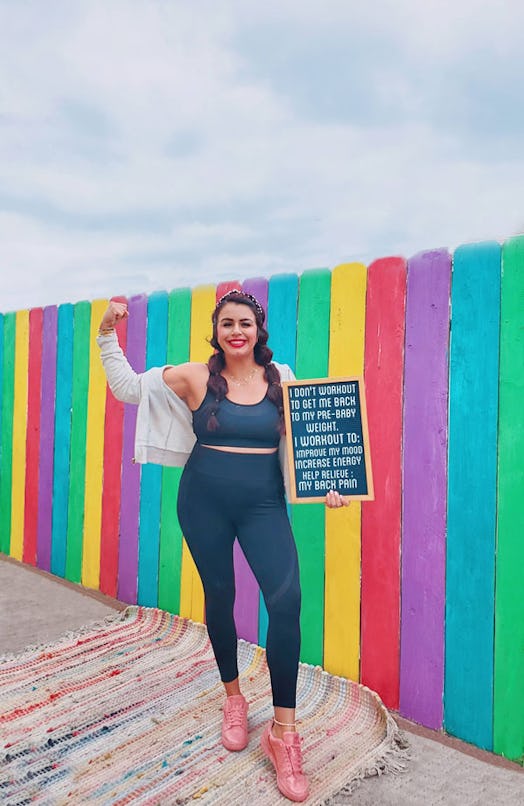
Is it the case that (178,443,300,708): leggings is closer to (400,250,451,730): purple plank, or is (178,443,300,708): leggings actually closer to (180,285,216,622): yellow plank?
(400,250,451,730): purple plank

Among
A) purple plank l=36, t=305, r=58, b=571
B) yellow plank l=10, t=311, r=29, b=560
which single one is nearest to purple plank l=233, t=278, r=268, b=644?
purple plank l=36, t=305, r=58, b=571

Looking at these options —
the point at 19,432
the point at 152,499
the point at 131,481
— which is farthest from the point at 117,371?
the point at 19,432

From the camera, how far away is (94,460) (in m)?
4.12

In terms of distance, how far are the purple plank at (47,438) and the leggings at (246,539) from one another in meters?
2.37

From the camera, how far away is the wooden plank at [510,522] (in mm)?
2332

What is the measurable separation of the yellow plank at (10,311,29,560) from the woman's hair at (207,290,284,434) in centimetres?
282

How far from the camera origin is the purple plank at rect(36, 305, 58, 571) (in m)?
4.48

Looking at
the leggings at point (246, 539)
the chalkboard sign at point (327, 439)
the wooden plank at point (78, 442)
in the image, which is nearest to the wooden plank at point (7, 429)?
the wooden plank at point (78, 442)

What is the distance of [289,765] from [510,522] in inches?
44.6

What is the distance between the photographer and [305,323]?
9.83 ft

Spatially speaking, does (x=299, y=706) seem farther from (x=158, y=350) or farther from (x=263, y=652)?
(x=158, y=350)

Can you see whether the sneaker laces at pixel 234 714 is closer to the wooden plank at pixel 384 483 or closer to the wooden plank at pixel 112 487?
the wooden plank at pixel 384 483

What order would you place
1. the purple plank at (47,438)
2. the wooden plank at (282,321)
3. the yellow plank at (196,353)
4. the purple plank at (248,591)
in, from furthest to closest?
the purple plank at (47,438) → the yellow plank at (196,353) → the purple plank at (248,591) → the wooden plank at (282,321)

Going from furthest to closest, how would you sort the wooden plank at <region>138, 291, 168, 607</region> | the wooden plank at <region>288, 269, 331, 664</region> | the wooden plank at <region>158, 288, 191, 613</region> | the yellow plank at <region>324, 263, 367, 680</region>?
1. the wooden plank at <region>138, 291, 168, 607</region>
2. the wooden plank at <region>158, 288, 191, 613</region>
3. the wooden plank at <region>288, 269, 331, 664</region>
4. the yellow plank at <region>324, 263, 367, 680</region>
